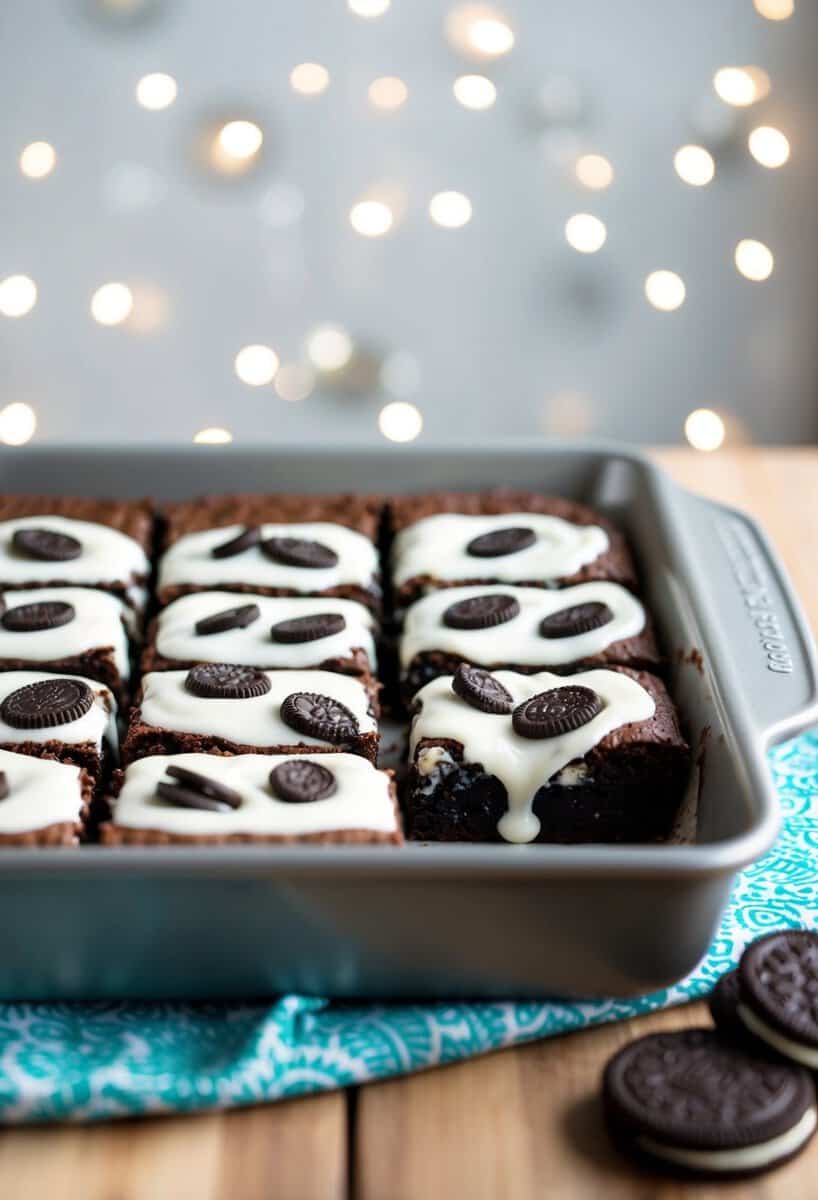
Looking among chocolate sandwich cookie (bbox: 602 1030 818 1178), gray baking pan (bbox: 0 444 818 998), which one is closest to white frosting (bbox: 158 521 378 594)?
gray baking pan (bbox: 0 444 818 998)

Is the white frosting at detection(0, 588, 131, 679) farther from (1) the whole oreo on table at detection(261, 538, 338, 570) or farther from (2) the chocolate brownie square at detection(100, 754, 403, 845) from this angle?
(2) the chocolate brownie square at detection(100, 754, 403, 845)

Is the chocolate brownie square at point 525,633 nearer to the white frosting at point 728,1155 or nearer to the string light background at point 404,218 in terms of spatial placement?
the white frosting at point 728,1155

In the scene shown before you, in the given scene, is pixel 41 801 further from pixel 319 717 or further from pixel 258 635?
pixel 258 635

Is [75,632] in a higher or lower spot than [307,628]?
lower

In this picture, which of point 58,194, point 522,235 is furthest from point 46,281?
point 522,235

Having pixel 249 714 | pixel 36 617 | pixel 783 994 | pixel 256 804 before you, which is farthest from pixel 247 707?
pixel 783 994

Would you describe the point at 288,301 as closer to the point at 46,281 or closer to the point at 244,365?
the point at 244,365
